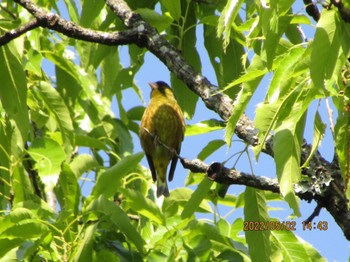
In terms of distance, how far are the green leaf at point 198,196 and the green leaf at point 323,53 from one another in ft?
3.49

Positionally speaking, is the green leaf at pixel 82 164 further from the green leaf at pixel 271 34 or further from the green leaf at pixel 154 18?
the green leaf at pixel 271 34

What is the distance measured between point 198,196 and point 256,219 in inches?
11.6

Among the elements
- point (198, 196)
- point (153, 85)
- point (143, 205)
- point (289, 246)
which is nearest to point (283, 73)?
point (198, 196)

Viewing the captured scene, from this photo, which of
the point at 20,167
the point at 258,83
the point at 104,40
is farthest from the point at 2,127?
the point at 258,83

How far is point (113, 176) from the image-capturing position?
3846mm

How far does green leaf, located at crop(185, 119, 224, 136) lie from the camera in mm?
3437

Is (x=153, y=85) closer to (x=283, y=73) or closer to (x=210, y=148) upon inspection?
(x=210, y=148)

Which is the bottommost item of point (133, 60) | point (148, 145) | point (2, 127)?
point (148, 145)

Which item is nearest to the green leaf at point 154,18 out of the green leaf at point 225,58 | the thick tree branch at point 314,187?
the green leaf at point 225,58

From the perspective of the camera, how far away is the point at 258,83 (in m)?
2.52

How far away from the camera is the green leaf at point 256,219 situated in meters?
3.02

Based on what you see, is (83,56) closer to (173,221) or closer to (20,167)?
(20,167)

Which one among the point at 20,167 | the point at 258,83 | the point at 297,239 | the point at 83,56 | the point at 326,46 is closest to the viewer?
the point at 326,46

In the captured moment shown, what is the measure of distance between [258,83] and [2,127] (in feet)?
6.65
